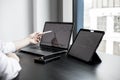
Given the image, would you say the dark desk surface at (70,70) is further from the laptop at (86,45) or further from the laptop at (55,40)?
the laptop at (55,40)

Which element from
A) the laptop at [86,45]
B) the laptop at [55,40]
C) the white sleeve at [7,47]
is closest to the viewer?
the laptop at [86,45]

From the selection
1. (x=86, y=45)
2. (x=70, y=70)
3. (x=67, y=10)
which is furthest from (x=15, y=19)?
(x=70, y=70)

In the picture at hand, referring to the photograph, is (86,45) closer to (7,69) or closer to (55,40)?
(55,40)

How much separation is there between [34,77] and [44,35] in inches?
34.8

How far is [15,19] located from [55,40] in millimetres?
681

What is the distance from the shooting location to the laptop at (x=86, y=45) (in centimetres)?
131

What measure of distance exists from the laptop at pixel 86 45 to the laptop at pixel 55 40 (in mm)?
186

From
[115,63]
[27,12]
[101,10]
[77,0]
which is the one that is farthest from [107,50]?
[27,12]

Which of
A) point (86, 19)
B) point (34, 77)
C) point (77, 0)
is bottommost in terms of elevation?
point (34, 77)

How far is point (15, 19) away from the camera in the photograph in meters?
2.23

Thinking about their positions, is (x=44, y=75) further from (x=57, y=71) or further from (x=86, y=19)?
(x=86, y=19)

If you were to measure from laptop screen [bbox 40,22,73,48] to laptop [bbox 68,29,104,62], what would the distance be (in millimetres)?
198

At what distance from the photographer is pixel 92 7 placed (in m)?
2.25

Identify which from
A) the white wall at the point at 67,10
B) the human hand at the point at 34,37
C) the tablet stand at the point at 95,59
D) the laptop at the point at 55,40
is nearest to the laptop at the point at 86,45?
the tablet stand at the point at 95,59
